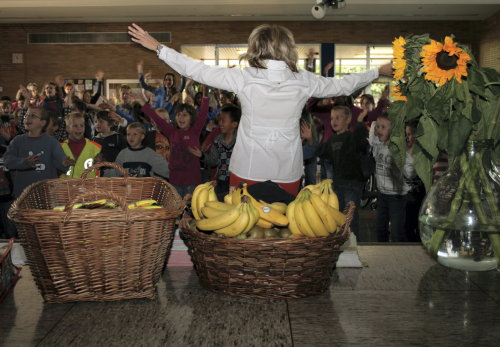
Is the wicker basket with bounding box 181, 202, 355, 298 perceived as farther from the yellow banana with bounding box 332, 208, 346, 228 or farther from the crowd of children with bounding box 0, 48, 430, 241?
the crowd of children with bounding box 0, 48, 430, 241

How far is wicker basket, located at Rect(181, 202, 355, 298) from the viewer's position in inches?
42.9

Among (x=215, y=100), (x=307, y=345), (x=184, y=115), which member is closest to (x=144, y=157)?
(x=184, y=115)

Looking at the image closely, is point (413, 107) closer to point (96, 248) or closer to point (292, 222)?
point (292, 222)

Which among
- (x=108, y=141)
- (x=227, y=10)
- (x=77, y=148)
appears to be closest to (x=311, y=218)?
(x=77, y=148)

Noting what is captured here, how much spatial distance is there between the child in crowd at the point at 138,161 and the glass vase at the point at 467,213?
10.2 ft

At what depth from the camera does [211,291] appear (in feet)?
3.90

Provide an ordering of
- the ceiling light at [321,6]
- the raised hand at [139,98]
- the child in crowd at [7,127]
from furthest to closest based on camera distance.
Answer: the ceiling light at [321,6] → the raised hand at [139,98] → the child in crowd at [7,127]

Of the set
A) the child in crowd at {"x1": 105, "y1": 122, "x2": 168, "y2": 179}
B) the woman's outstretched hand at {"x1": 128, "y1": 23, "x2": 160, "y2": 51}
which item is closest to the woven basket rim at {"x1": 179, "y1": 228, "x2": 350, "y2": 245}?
the woman's outstretched hand at {"x1": 128, "y1": 23, "x2": 160, "y2": 51}

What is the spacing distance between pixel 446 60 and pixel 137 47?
13.4 metres

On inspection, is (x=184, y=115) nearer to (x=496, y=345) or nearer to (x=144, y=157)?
(x=144, y=157)

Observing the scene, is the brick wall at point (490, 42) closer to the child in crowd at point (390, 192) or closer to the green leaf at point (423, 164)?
the child in crowd at point (390, 192)

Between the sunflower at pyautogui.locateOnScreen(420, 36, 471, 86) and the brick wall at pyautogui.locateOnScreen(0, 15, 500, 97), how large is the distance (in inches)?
501

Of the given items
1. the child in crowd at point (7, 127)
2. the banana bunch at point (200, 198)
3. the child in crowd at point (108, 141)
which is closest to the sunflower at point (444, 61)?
the banana bunch at point (200, 198)

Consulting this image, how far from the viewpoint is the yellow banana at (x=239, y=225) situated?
1.12 metres
